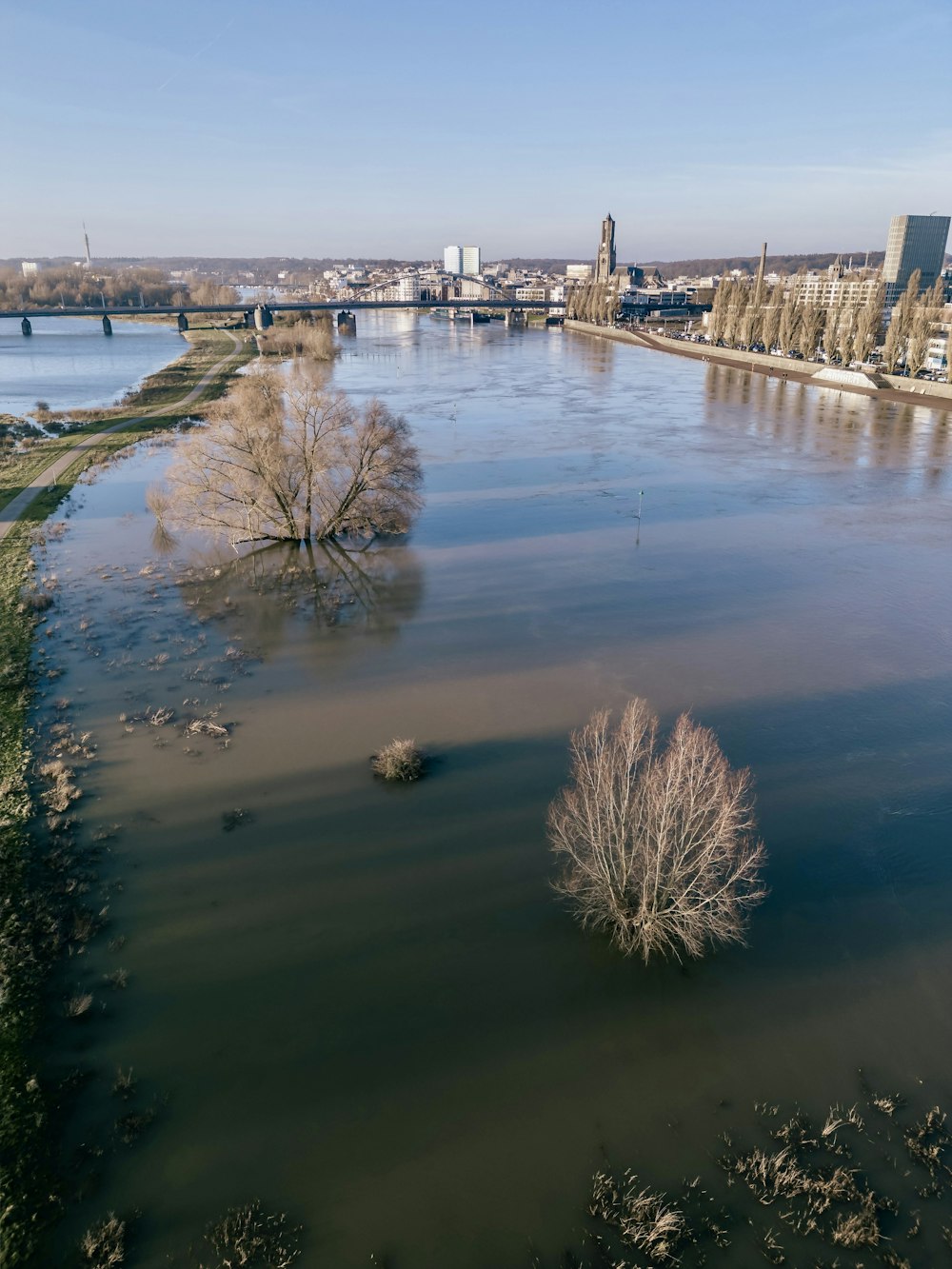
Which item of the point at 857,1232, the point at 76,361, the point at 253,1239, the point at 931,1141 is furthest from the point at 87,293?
the point at 857,1232

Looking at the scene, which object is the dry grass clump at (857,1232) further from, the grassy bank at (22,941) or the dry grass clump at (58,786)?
the dry grass clump at (58,786)

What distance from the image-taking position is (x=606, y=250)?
177 metres

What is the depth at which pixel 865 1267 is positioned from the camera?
7.72 meters

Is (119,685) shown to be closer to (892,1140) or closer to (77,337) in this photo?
(892,1140)

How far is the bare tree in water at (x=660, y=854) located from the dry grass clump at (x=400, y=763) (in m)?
3.58

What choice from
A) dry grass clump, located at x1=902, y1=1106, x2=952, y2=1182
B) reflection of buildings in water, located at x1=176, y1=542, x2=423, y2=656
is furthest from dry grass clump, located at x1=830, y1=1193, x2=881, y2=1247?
reflection of buildings in water, located at x1=176, y1=542, x2=423, y2=656

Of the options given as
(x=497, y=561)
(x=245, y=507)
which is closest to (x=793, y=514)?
(x=497, y=561)

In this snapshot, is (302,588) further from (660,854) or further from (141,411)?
(141,411)

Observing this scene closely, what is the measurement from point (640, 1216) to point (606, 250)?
19499 centimetres

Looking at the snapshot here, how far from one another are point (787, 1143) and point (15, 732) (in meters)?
15.2

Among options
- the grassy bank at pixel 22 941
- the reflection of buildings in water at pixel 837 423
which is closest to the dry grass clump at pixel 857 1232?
the grassy bank at pixel 22 941

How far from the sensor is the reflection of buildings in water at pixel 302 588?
21547 mm

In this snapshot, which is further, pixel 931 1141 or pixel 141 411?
pixel 141 411

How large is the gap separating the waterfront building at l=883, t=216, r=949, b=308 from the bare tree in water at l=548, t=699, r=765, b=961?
174181 millimetres
